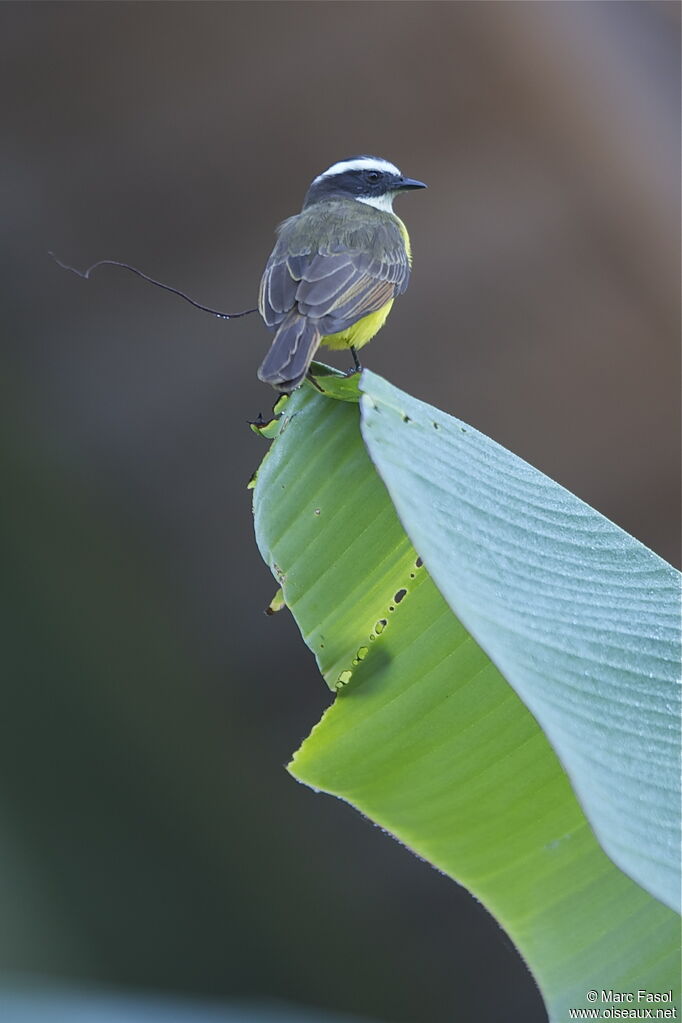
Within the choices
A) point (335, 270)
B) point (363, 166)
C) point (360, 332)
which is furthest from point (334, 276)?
point (363, 166)

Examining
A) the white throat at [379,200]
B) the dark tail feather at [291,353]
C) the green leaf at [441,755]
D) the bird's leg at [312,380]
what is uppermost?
the white throat at [379,200]

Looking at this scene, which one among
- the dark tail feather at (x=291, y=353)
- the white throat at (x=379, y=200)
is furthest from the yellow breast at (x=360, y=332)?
the white throat at (x=379, y=200)

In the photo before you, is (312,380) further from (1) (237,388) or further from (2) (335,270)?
(1) (237,388)

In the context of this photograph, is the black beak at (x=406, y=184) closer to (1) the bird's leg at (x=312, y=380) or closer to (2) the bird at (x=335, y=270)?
(2) the bird at (x=335, y=270)

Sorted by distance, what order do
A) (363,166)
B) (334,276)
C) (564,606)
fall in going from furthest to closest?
(363,166) → (334,276) → (564,606)

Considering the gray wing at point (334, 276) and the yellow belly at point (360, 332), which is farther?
the yellow belly at point (360, 332)

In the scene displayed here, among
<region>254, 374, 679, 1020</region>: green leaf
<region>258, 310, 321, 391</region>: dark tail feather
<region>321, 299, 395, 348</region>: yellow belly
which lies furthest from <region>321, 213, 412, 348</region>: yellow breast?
<region>254, 374, 679, 1020</region>: green leaf
